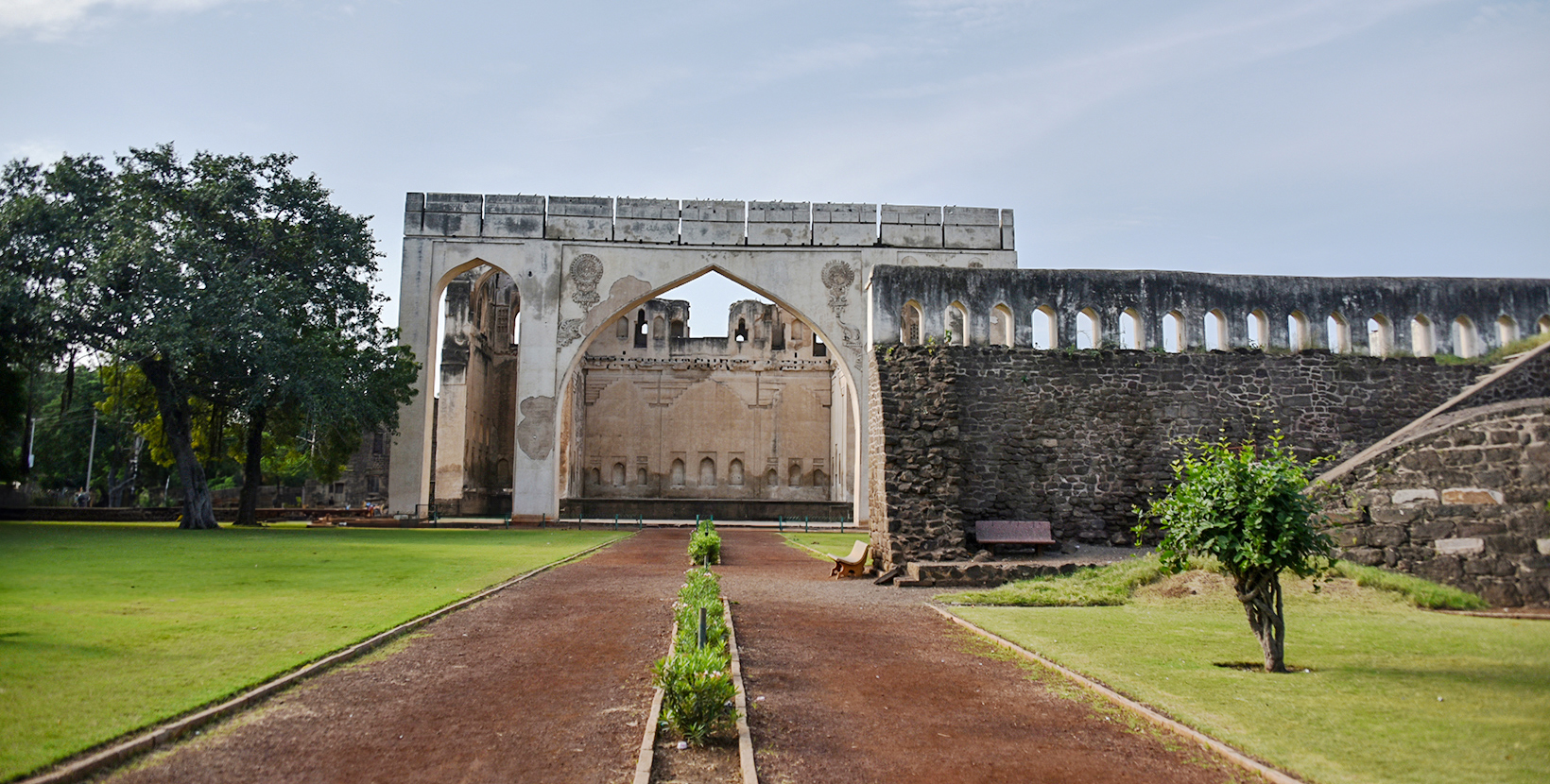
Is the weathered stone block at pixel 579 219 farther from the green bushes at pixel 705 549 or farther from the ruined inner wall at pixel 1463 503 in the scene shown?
the ruined inner wall at pixel 1463 503

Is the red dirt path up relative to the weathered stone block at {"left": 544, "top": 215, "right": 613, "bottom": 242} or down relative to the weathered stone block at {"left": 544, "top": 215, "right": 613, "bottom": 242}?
down

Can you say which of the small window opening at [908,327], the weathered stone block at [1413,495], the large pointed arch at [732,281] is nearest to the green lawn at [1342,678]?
the weathered stone block at [1413,495]

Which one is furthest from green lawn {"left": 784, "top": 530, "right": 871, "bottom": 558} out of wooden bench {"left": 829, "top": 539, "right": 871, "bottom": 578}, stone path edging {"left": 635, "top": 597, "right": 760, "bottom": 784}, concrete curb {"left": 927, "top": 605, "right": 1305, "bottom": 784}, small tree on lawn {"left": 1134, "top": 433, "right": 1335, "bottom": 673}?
stone path edging {"left": 635, "top": 597, "right": 760, "bottom": 784}

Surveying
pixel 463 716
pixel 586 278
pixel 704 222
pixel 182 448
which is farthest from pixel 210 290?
pixel 463 716

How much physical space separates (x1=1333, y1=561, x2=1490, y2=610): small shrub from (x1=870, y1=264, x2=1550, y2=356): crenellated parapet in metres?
4.30

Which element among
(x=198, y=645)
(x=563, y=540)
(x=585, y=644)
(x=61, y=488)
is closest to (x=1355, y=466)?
(x=585, y=644)

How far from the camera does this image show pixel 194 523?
747 inches

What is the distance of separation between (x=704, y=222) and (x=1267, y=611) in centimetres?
2067

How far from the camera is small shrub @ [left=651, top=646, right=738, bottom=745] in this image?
407cm

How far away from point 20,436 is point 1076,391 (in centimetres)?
2330

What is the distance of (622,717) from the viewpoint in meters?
4.57

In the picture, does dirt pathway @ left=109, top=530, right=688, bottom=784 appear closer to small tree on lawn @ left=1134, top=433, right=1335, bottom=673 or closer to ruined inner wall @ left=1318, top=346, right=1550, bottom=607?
small tree on lawn @ left=1134, top=433, right=1335, bottom=673

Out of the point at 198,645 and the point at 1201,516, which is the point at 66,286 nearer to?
the point at 198,645

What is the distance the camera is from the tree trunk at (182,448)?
1892 centimetres
